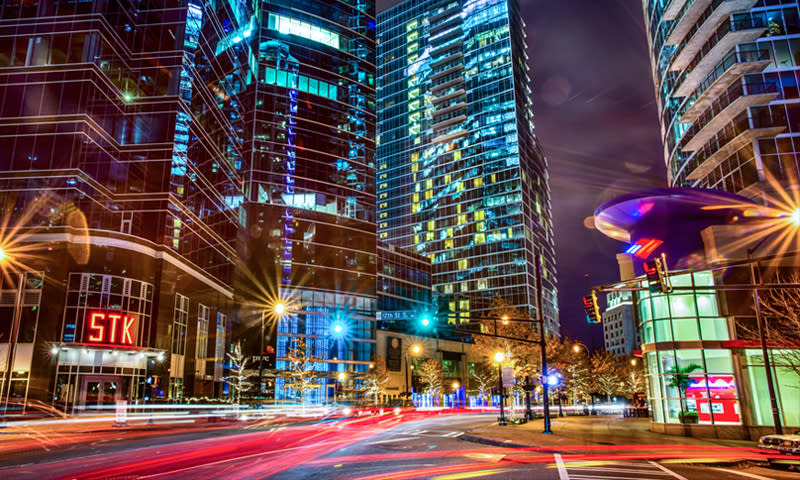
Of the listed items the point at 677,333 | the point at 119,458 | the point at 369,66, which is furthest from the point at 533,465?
the point at 369,66

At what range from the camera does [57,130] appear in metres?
46.3

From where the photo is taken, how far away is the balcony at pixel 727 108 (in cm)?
5150

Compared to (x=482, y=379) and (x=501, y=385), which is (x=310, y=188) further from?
(x=501, y=385)

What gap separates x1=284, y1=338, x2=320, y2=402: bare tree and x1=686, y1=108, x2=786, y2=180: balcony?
167ft

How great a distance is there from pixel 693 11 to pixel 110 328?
6482cm

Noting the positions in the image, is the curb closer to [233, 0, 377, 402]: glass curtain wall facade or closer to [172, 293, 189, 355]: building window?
[172, 293, 189, 355]: building window

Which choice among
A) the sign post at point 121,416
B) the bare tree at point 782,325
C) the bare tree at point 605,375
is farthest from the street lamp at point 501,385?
the bare tree at point 605,375

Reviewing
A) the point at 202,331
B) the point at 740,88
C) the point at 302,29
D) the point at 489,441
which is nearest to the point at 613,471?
the point at 489,441

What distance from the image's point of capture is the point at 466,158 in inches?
6063

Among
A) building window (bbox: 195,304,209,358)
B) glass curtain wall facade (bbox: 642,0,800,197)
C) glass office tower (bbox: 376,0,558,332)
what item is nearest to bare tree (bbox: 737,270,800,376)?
glass curtain wall facade (bbox: 642,0,800,197)

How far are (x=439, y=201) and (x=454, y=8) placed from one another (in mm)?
60482

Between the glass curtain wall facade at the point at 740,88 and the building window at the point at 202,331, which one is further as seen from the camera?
the building window at the point at 202,331

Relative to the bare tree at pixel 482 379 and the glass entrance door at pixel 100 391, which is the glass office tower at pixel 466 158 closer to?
the bare tree at pixel 482 379

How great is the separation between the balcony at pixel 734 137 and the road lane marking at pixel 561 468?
4501cm
